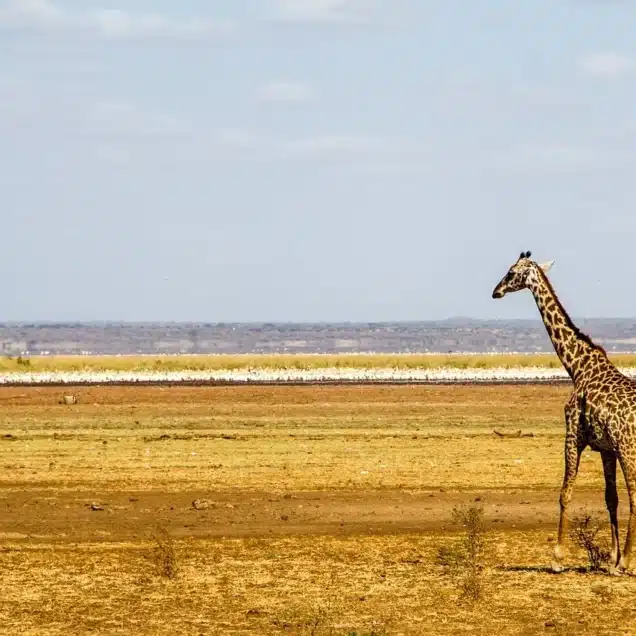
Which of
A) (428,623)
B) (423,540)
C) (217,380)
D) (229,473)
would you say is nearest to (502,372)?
(217,380)

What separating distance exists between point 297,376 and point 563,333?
47791mm

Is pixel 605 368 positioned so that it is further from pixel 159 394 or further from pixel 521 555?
pixel 159 394

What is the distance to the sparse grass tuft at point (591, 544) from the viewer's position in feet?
52.0

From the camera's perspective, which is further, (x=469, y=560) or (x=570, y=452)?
(x=469, y=560)

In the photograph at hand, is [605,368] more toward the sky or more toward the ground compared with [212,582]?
more toward the sky

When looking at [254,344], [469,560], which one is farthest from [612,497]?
[254,344]

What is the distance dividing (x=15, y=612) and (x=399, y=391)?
1440 inches

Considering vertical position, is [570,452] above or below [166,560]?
above

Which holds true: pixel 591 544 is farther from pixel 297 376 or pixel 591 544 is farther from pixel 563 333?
pixel 297 376

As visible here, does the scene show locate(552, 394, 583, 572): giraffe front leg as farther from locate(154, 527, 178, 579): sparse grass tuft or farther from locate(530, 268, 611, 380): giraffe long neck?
locate(154, 527, 178, 579): sparse grass tuft

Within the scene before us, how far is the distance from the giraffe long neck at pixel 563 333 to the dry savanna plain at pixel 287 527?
7.15 feet

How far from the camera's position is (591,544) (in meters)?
16.2

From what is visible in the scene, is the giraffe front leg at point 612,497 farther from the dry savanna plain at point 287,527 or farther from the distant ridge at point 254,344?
the distant ridge at point 254,344

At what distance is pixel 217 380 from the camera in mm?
59656
